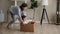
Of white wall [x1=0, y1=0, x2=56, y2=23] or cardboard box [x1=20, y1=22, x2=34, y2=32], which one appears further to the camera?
white wall [x1=0, y1=0, x2=56, y2=23]

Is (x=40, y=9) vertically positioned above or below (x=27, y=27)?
above

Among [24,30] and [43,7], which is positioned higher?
[43,7]

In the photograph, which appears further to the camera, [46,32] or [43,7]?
[43,7]

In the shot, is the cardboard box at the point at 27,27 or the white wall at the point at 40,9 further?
the white wall at the point at 40,9

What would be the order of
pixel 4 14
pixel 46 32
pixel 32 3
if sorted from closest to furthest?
1. pixel 46 32
2. pixel 32 3
3. pixel 4 14

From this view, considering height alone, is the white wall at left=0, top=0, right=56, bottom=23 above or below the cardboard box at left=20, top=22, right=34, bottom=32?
above

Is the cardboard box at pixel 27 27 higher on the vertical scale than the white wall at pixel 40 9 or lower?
lower

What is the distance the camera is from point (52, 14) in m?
6.81

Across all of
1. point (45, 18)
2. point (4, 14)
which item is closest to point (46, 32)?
point (45, 18)

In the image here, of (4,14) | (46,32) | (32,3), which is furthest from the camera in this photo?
(4,14)

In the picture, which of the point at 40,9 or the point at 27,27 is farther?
the point at 40,9

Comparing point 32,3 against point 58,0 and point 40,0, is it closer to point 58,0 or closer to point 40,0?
point 40,0

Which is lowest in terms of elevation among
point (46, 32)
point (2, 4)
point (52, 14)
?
point (46, 32)

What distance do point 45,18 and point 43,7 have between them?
504 millimetres
